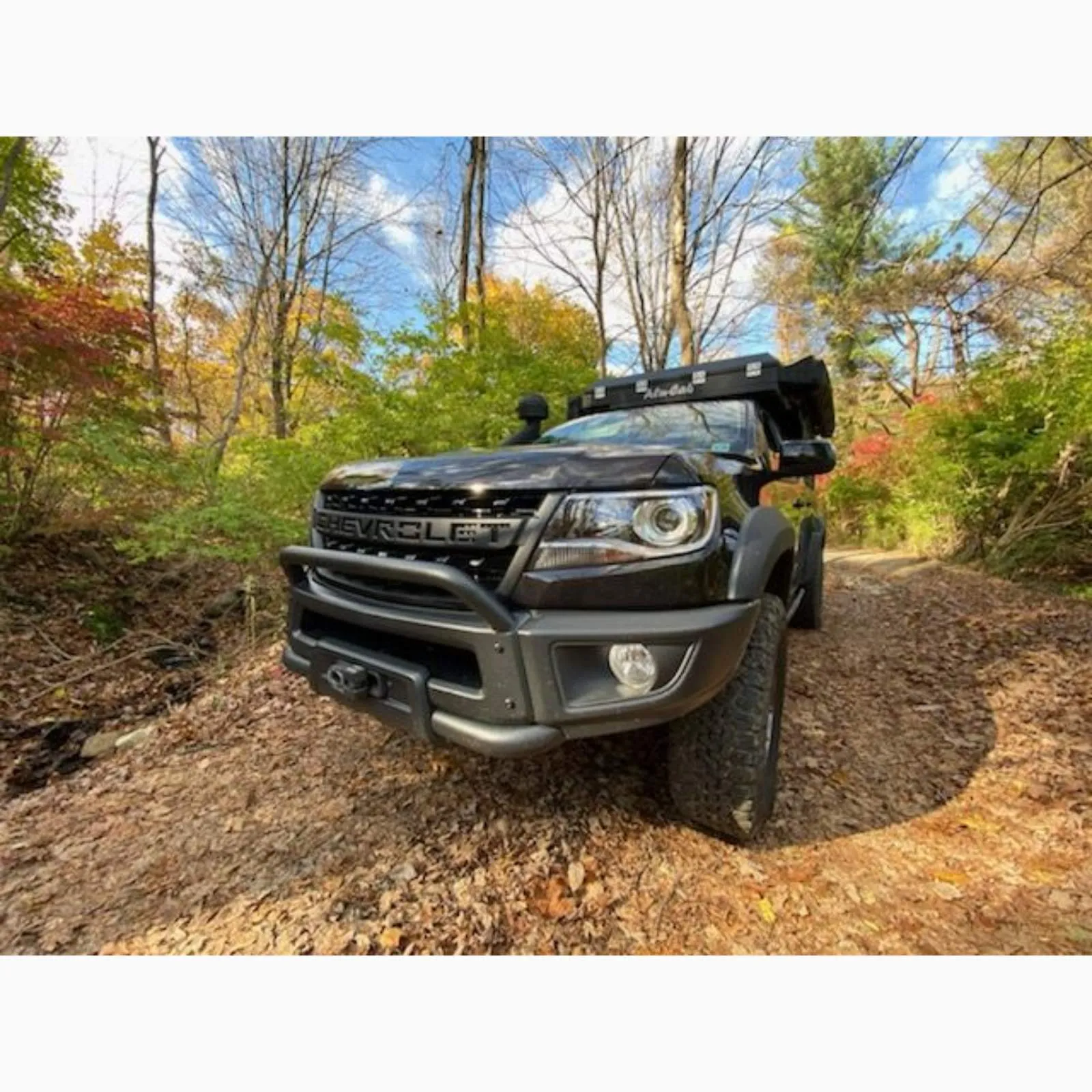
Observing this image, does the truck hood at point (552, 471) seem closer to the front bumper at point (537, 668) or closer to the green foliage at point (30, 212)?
the front bumper at point (537, 668)

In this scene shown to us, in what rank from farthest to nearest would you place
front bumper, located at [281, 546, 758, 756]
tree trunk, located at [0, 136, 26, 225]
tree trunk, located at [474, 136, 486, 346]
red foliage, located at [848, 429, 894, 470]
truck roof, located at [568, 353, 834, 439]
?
red foliage, located at [848, 429, 894, 470], tree trunk, located at [474, 136, 486, 346], tree trunk, located at [0, 136, 26, 225], truck roof, located at [568, 353, 834, 439], front bumper, located at [281, 546, 758, 756]

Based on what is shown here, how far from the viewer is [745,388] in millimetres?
2947

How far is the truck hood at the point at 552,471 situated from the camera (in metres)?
1.45

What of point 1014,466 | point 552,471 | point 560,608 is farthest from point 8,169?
point 1014,466

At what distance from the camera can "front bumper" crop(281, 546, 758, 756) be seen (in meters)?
1.36

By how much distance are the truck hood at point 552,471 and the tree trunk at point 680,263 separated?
23.9 feet

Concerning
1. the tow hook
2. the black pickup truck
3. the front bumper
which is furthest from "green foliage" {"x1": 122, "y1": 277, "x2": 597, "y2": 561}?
the front bumper

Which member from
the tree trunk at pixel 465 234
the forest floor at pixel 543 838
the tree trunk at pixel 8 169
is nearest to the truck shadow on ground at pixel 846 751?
the forest floor at pixel 543 838

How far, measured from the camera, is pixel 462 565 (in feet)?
5.01

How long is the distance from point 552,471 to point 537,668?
0.55 m

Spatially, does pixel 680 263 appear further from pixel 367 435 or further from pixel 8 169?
pixel 8 169

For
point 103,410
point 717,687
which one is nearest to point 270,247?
point 103,410

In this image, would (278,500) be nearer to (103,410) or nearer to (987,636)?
(103,410)

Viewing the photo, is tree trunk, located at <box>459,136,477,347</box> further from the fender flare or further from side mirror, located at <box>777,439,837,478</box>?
the fender flare
